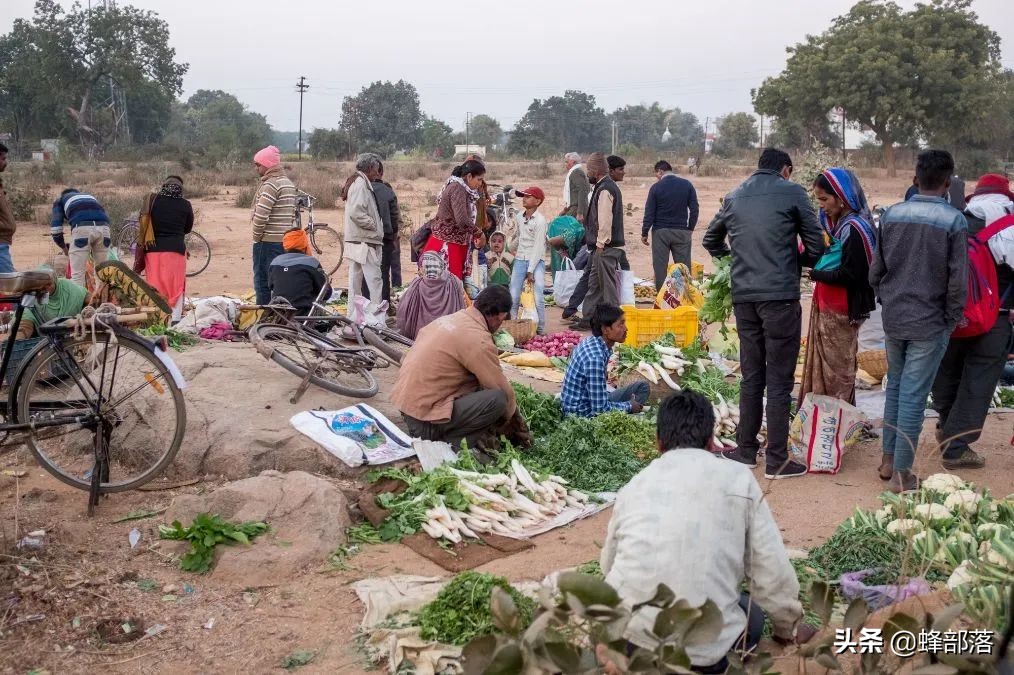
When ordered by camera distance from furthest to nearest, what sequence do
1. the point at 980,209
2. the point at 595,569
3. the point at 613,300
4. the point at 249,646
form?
the point at 613,300
the point at 980,209
the point at 595,569
the point at 249,646

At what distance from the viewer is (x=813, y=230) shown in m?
5.79

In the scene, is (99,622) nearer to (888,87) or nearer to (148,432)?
(148,432)

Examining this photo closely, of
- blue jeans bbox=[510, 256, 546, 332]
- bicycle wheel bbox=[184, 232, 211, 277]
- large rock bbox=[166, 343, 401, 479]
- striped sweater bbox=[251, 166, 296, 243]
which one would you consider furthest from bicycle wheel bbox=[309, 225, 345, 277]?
large rock bbox=[166, 343, 401, 479]

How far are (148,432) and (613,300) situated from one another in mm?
5676

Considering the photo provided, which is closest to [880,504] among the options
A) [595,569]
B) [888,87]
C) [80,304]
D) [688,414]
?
[595,569]

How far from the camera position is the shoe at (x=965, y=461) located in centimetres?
617

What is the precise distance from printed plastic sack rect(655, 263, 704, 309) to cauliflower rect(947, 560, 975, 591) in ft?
19.4

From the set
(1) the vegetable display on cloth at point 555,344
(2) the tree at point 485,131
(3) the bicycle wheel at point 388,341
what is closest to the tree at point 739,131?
(2) the tree at point 485,131

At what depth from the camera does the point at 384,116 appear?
68.6 m

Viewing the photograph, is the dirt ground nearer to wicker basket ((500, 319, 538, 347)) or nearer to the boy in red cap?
wicker basket ((500, 319, 538, 347))

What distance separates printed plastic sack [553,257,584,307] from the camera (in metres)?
11.8

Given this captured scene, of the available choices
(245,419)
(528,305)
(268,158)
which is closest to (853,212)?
(245,419)

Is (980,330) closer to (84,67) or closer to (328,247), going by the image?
(328,247)

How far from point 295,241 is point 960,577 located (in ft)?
21.5
